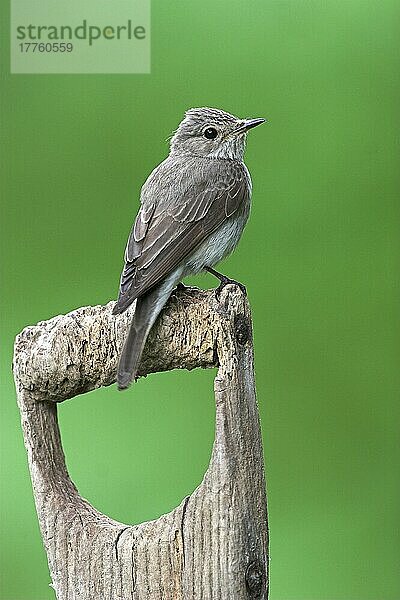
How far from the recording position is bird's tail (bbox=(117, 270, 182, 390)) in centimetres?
153

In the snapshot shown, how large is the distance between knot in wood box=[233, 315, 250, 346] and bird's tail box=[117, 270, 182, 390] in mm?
142

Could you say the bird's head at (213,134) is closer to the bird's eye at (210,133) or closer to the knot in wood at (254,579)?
the bird's eye at (210,133)

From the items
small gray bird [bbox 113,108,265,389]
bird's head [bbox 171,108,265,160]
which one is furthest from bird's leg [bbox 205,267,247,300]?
bird's head [bbox 171,108,265,160]

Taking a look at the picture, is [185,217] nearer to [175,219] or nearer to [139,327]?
[175,219]

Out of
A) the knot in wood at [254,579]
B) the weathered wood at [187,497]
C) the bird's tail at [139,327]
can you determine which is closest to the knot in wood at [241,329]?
the weathered wood at [187,497]

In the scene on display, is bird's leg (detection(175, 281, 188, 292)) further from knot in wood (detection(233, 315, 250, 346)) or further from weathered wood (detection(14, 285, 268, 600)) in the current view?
knot in wood (detection(233, 315, 250, 346))

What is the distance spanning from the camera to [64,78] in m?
2.79

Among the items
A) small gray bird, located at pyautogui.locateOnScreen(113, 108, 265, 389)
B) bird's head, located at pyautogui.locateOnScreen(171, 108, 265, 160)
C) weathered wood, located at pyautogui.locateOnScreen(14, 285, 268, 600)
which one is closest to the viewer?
weathered wood, located at pyautogui.locateOnScreen(14, 285, 268, 600)

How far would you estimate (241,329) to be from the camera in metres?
1.54

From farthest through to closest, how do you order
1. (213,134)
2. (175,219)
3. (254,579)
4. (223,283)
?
(213,134) → (175,219) → (223,283) → (254,579)

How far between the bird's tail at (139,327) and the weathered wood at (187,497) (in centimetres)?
2

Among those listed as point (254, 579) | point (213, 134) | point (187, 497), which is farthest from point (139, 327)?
point (213, 134)

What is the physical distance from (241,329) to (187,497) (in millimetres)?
276

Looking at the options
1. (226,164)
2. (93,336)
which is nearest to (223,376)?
(93,336)
